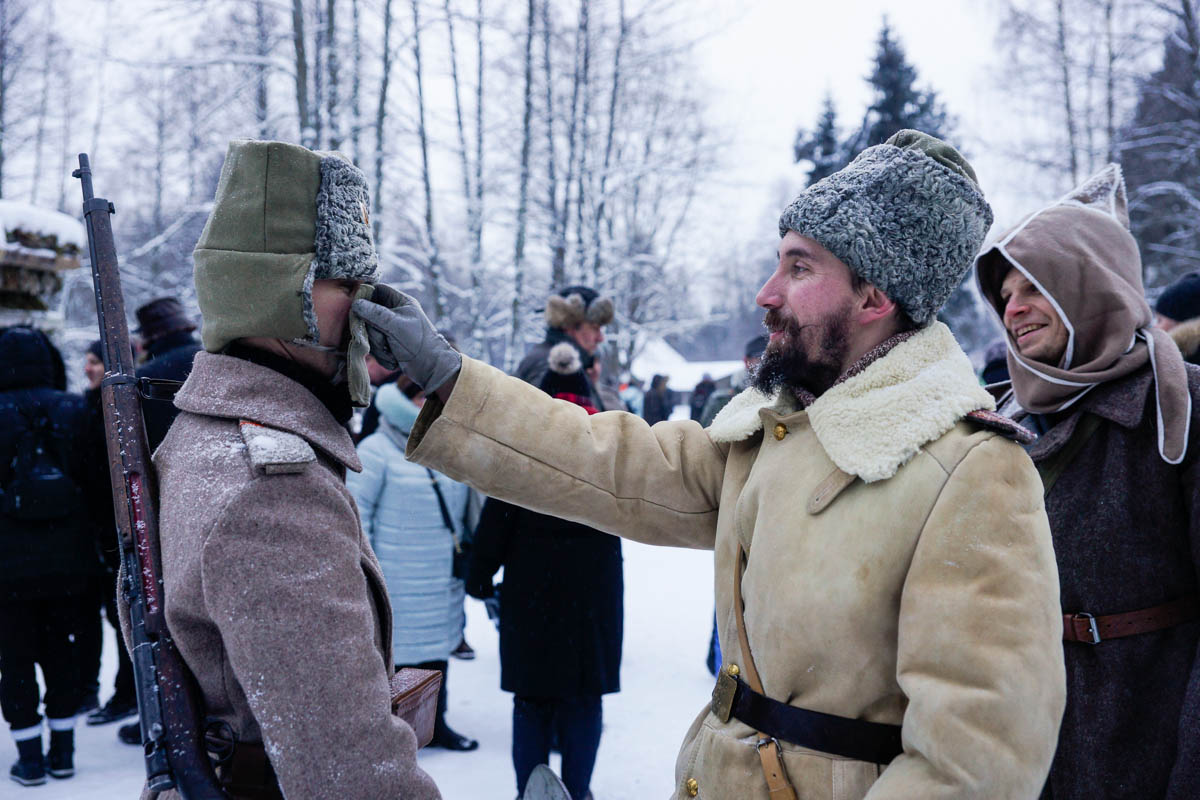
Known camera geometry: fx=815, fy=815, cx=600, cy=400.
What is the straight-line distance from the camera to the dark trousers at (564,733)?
3615 millimetres

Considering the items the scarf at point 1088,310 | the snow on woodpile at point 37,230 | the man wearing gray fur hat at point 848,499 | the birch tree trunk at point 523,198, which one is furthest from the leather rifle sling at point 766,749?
the birch tree trunk at point 523,198

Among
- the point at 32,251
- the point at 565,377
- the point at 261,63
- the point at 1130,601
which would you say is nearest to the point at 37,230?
the point at 32,251

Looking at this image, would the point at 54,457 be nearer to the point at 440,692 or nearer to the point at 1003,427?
the point at 440,692

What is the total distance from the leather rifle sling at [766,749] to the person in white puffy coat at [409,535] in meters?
2.79

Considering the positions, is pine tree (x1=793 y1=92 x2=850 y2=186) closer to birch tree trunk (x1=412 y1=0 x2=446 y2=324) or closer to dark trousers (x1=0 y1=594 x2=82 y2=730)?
birch tree trunk (x1=412 y1=0 x2=446 y2=324)

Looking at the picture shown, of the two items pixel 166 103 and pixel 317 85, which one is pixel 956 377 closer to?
pixel 317 85

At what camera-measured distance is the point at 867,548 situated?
1.46 meters

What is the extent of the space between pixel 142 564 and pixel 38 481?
3246 mm

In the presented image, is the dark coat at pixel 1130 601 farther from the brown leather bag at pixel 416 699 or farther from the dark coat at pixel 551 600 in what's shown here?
the dark coat at pixel 551 600

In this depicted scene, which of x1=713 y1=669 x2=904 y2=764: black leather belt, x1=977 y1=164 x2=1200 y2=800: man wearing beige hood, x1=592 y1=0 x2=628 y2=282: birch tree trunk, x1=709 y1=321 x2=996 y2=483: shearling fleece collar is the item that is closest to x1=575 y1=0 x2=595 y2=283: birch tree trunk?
x1=592 y1=0 x2=628 y2=282: birch tree trunk

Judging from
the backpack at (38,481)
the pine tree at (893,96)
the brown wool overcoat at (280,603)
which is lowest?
the backpack at (38,481)

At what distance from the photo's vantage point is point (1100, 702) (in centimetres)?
202

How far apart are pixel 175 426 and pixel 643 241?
1826 centimetres

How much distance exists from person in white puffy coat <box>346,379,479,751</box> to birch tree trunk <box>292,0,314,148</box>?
17.8ft
